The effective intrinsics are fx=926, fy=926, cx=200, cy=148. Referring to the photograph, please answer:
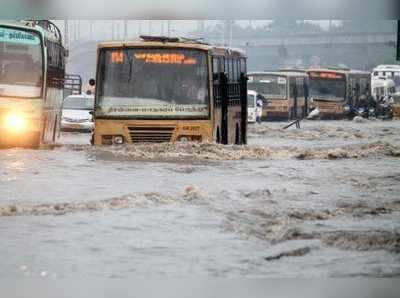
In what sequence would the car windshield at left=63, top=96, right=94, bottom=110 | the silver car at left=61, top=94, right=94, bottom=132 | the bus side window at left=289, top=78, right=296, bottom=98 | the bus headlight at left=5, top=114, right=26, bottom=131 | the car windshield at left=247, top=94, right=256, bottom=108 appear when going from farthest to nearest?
the bus side window at left=289, top=78, right=296, bottom=98, the car windshield at left=247, top=94, right=256, bottom=108, the car windshield at left=63, top=96, right=94, bottom=110, the silver car at left=61, top=94, right=94, bottom=132, the bus headlight at left=5, top=114, right=26, bottom=131

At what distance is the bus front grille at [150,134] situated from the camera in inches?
691

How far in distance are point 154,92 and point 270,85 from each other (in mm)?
28297

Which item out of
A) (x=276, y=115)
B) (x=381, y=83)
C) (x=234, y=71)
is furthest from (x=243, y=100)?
(x=381, y=83)

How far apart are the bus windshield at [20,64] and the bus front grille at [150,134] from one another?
2.90 meters

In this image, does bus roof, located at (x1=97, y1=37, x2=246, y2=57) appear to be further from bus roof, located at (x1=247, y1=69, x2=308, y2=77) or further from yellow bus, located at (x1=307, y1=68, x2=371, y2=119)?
yellow bus, located at (x1=307, y1=68, x2=371, y2=119)

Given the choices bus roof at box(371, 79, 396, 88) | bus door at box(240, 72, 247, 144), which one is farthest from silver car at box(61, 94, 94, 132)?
bus roof at box(371, 79, 396, 88)

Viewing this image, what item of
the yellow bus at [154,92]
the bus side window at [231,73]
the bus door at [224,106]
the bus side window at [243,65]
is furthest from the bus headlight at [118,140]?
the bus side window at [243,65]

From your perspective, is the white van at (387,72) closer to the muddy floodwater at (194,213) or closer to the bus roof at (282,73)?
the bus roof at (282,73)

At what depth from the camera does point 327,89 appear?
4988cm

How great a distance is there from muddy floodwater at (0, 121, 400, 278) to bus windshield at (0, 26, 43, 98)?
130 centimetres

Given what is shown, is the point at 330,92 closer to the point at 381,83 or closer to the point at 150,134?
the point at 381,83

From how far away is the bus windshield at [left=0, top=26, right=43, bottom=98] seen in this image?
744 inches

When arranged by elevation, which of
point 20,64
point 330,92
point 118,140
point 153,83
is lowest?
point 118,140

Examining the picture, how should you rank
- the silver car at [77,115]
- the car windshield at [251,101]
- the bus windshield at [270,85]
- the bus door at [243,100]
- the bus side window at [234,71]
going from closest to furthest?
1. the bus side window at [234,71]
2. the bus door at [243,100]
3. the silver car at [77,115]
4. the car windshield at [251,101]
5. the bus windshield at [270,85]
